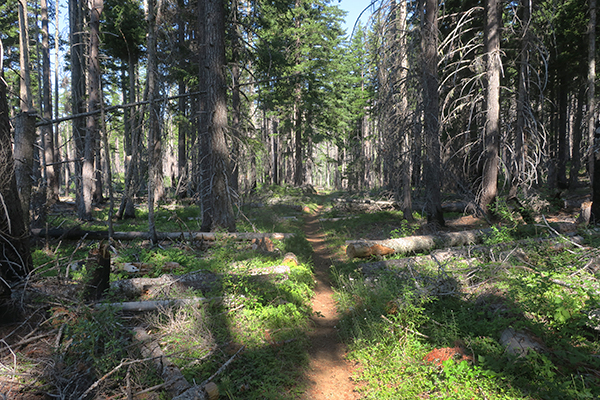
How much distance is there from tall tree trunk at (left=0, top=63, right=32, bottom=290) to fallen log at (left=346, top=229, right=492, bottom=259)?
281 inches

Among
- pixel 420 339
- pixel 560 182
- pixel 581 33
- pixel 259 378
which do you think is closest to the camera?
pixel 259 378

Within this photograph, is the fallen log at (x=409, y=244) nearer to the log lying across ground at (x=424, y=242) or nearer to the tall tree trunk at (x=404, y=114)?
the log lying across ground at (x=424, y=242)

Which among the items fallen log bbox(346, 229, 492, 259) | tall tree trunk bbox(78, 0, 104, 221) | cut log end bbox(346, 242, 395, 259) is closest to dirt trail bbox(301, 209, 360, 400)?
cut log end bbox(346, 242, 395, 259)

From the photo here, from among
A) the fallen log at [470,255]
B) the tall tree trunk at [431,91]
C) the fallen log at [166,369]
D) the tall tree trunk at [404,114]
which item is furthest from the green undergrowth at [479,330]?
the tall tree trunk at [404,114]

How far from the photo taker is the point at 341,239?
1106cm

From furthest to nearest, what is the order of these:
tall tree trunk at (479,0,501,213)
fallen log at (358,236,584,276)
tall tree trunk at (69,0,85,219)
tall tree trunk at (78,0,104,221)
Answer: tall tree trunk at (69,0,85,219), tall tree trunk at (78,0,104,221), tall tree trunk at (479,0,501,213), fallen log at (358,236,584,276)

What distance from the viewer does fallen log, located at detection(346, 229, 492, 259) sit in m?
8.13

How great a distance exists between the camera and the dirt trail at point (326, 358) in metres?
3.93

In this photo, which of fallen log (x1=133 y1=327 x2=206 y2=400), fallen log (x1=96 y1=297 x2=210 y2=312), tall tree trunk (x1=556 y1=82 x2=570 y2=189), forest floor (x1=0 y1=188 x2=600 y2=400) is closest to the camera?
fallen log (x1=133 y1=327 x2=206 y2=400)

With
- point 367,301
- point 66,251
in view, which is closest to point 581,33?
point 367,301

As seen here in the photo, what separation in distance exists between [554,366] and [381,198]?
13.6 meters

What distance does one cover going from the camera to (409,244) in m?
8.22

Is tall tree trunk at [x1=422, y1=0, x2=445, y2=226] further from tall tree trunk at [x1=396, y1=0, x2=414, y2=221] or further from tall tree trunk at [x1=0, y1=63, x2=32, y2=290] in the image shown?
tall tree trunk at [x1=0, y1=63, x2=32, y2=290]

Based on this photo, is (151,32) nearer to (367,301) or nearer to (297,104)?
(367,301)
